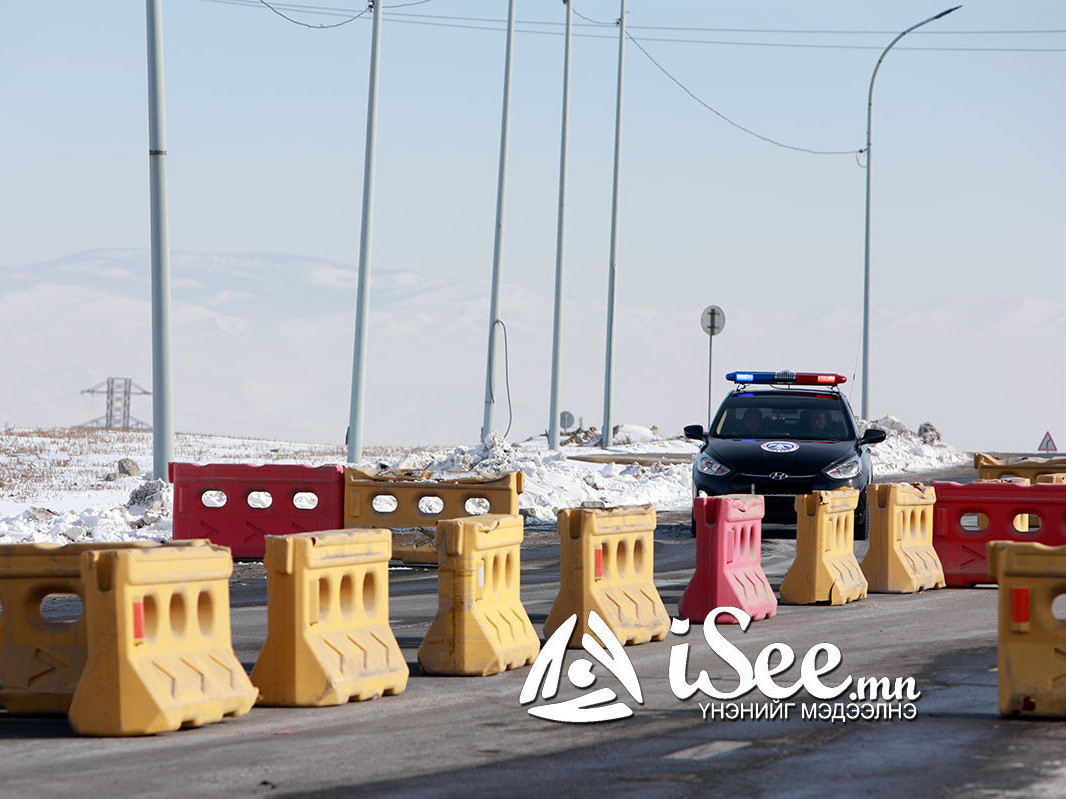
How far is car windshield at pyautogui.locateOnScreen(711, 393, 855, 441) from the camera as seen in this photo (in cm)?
1966

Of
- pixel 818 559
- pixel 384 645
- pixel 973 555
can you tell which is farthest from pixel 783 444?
pixel 384 645

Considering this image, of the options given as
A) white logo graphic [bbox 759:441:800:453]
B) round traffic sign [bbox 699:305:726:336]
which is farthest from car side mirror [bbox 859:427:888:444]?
round traffic sign [bbox 699:305:726:336]

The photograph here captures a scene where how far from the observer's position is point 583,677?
31.0 ft

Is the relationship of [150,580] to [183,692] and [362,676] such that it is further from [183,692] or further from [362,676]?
[362,676]

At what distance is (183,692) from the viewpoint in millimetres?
7832

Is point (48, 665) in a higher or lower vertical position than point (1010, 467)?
lower

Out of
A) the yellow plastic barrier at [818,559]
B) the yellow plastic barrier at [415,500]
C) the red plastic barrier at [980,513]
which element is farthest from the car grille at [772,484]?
the yellow plastic barrier at [818,559]

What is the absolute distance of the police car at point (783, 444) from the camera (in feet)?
59.6

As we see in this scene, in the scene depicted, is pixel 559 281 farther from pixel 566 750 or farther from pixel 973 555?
pixel 566 750

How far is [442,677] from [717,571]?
317cm

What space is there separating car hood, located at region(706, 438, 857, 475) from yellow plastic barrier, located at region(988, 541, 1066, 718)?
32.3ft

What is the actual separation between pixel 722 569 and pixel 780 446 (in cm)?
645

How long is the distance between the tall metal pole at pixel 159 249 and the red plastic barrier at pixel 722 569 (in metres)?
11.8

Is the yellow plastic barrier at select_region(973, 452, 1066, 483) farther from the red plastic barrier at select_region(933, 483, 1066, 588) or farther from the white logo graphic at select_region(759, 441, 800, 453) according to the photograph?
the red plastic barrier at select_region(933, 483, 1066, 588)
